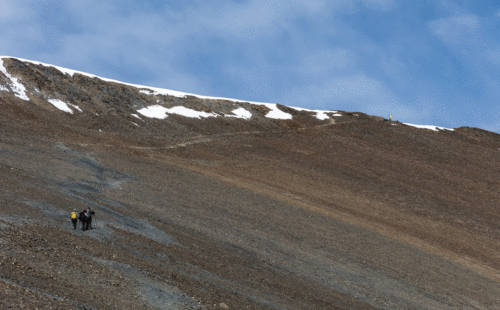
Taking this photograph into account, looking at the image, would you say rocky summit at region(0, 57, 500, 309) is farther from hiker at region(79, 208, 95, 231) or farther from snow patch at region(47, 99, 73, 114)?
hiker at region(79, 208, 95, 231)

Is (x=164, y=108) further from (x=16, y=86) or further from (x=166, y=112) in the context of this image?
(x=16, y=86)

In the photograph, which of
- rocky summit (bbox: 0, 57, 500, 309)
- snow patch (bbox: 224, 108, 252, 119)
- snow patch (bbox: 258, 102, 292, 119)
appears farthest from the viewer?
snow patch (bbox: 258, 102, 292, 119)

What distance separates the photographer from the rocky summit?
14.3m

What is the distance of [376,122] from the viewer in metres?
65.1

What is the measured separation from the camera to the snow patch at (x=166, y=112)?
5266cm

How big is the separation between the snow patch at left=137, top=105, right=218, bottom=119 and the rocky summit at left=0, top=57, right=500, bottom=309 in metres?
0.30

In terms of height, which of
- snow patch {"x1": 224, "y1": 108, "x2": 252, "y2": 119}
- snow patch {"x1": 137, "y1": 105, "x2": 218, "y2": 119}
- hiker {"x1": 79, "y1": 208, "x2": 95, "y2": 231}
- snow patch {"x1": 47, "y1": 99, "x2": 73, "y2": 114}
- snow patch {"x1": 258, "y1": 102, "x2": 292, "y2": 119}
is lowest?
hiker {"x1": 79, "y1": 208, "x2": 95, "y2": 231}

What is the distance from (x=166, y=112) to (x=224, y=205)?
2919 cm

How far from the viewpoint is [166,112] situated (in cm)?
5466

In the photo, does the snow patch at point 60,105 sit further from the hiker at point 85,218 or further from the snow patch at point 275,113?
the hiker at point 85,218

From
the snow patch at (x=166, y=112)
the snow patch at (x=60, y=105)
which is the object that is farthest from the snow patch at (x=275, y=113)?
the snow patch at (x=60, y=105)

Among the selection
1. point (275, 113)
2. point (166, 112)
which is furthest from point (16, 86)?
point (275, 113)

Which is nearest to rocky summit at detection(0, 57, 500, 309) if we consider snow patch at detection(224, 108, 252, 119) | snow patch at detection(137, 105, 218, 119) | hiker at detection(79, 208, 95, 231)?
snow patch at detection(224, 108, 252, 119)

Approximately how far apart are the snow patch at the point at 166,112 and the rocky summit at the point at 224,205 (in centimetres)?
30
